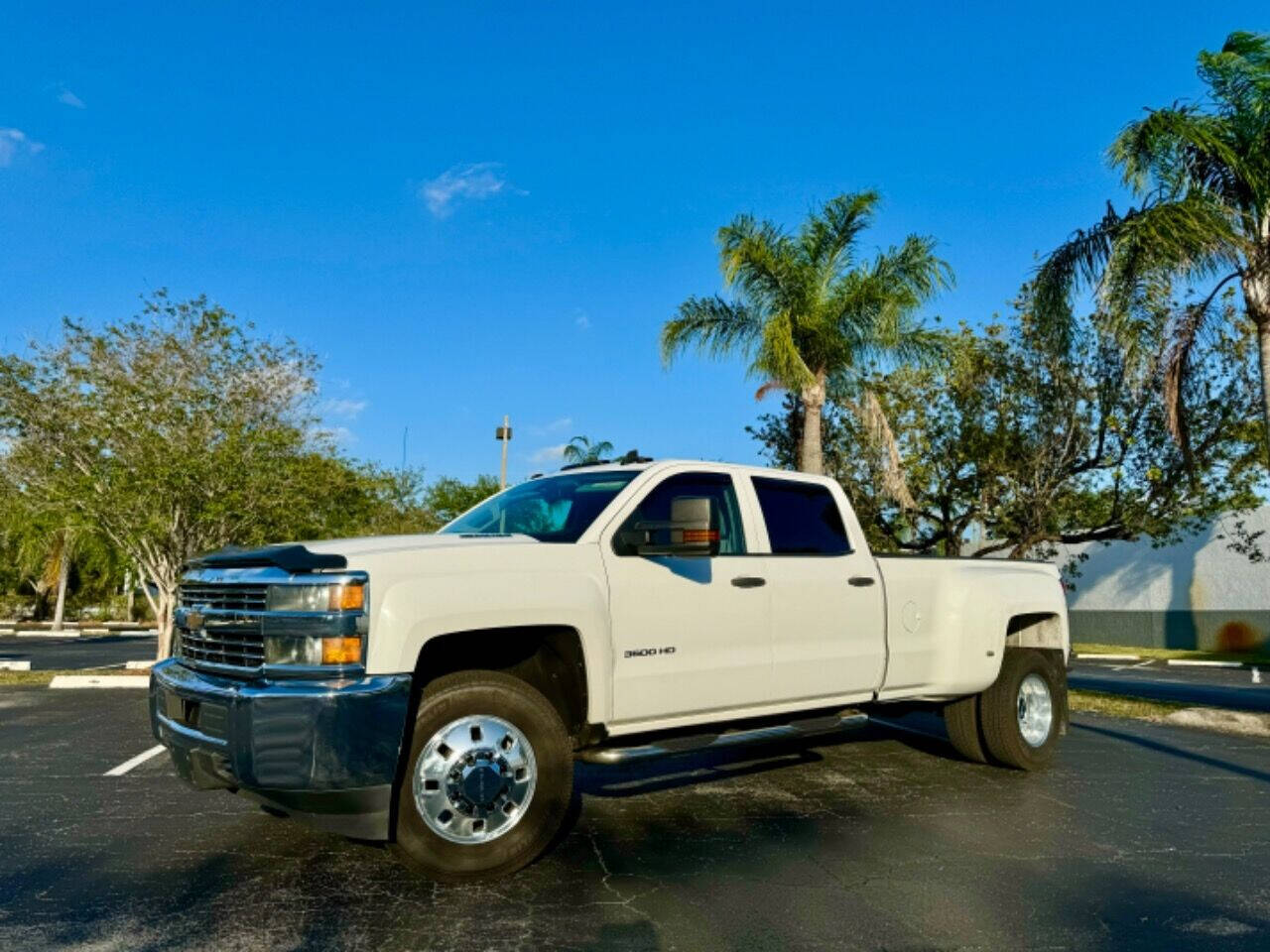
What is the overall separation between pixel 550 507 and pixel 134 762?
434cm

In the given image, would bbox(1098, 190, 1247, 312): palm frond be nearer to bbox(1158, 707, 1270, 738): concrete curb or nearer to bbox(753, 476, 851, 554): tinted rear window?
bbox(1158, 707, 1270, 738): concrete curb

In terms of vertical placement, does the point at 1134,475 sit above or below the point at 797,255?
below

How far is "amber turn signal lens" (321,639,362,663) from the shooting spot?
14.6 feet

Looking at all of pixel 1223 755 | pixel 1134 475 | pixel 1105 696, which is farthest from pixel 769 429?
pixel 1223 755

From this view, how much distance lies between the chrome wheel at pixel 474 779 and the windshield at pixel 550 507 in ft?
3.67

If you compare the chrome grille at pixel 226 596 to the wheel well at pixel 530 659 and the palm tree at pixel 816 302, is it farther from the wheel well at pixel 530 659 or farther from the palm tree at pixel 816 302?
the palm tree at pixel 816 302

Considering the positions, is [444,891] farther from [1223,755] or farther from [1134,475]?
[1134,475]

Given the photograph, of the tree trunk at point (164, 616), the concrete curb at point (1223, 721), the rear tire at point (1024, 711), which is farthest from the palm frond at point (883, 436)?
the tree trunk at point (164, 616)

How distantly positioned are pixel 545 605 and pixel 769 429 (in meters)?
21.9

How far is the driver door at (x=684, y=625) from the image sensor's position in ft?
17.5

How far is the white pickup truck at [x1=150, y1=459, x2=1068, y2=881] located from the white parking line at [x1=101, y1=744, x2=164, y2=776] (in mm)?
2523

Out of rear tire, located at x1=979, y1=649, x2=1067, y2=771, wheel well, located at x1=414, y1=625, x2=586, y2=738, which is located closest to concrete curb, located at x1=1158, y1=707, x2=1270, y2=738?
rear tire, located at x1=979, y1=649, x2=1067, y2=771

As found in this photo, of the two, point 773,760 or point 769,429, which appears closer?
point 773,760

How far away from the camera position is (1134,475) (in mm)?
22141
